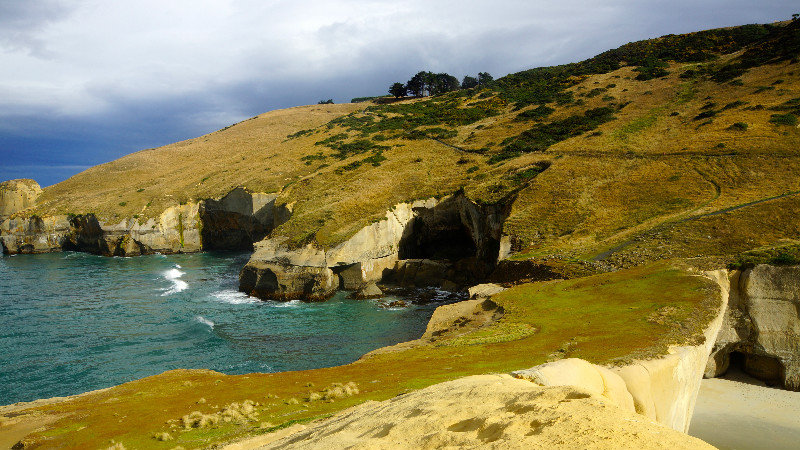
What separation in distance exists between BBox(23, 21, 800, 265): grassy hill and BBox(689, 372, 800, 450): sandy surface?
906 cm

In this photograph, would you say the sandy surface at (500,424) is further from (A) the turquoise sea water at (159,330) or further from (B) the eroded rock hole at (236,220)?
(B) the eroded rock hole at (236,220)

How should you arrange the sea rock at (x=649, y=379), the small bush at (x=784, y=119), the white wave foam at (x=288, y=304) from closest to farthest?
the sea rock at (x=649, y=379), the white wave foam at (x=288, y=304), the small bush at (x=784, y=119)

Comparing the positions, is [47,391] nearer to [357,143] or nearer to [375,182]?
[375,182]

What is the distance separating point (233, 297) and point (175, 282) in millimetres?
11214

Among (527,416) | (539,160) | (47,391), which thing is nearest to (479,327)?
(527,416)

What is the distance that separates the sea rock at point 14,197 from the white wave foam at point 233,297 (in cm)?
6046

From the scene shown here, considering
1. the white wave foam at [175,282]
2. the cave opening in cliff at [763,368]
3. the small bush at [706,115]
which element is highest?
the small bush at [706,115]

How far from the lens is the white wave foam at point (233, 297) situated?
42.1 m

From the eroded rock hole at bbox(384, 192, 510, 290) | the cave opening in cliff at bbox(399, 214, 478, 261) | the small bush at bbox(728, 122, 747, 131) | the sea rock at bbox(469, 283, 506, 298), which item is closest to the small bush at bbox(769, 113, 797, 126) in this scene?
the small bush at bbox(728, 122, 747, 131)

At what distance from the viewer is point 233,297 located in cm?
4356

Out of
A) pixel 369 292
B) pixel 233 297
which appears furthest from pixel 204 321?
pixel 369 292

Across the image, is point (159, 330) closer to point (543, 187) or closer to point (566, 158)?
point (543, 187)

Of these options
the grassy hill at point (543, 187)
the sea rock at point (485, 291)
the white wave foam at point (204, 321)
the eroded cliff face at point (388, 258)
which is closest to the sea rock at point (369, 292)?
the eroded cliff face at point (388, 258)

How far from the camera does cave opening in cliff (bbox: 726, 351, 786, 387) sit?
73.4 feet
